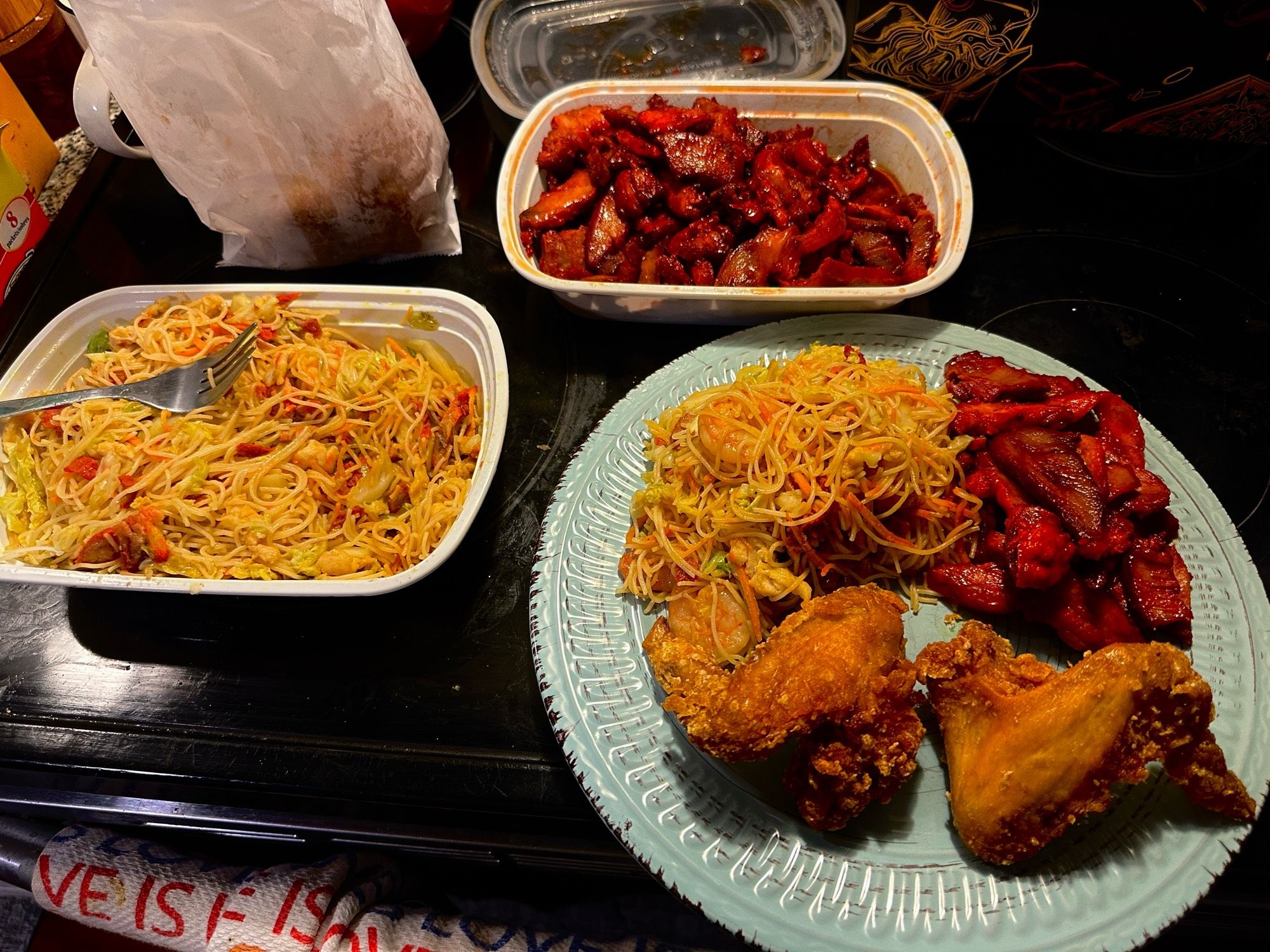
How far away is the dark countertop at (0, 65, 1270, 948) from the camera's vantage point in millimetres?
2234

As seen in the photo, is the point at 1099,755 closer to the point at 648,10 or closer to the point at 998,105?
the point at 998,105

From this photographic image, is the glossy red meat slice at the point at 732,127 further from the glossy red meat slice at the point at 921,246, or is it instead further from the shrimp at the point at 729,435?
the shrimp at the point at 729,435

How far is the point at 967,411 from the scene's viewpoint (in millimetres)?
2367

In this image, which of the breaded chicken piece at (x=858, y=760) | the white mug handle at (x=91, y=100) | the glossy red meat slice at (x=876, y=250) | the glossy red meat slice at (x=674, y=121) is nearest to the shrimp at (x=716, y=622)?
the breaded chicken piece at (x=858, y=760)

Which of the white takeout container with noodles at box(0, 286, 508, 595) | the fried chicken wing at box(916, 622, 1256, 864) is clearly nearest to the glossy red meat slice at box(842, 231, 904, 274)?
the white takeout container with noodles at box(0, 286, 508, 595)

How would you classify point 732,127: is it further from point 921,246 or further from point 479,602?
point 479,602

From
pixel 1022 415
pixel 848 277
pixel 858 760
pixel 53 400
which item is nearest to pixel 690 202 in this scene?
pixel 848 277

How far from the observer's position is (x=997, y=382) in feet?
7.97

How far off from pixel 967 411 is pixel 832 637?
92cm

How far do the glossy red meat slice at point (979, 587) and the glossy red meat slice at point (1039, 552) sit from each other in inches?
2.0

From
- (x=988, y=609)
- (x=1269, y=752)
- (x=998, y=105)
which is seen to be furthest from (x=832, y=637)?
(x=998, y=105)

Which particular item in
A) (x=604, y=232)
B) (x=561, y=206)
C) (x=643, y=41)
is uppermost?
(x=643, y=41)

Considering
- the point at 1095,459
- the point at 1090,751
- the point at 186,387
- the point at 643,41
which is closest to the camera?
the point at 1090,751

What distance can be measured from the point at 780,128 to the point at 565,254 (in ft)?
3.74
